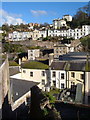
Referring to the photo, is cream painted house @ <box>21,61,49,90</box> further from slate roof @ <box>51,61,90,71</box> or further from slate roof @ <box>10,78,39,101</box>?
slate roof @ <box>10,78,39,101</box>

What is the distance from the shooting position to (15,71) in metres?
11.9

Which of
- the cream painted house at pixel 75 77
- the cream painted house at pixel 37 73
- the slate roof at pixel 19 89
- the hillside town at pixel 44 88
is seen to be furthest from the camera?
the cream painted house at pixel 37 73

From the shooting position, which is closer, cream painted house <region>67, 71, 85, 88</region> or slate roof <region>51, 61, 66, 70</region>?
cream painted house <region>67, 71, 85, 88</region>

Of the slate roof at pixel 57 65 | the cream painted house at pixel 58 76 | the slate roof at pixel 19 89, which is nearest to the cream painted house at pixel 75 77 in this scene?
the cream painted house at pixel 58 76

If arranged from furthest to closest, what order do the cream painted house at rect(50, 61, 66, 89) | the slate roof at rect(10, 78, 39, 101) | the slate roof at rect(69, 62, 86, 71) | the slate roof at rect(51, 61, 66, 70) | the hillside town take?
the slate roof at rect(51, 61, 66, 70), the cream painted house at rect(50, 61, 66, 89), the slate roof at rect(69, 62, 86, 71), the slate roof at rect(10, 78, 39, 101), the hillside town

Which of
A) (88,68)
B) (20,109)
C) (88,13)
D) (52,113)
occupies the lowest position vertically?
(20,109)

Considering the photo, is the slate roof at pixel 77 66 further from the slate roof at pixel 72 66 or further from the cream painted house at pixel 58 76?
the cream painted house at pixel 58 76

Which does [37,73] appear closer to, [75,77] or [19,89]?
[75,77]

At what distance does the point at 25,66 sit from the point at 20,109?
5.53 meters

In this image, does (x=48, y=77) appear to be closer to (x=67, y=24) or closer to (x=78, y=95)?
(x=78, y=95)

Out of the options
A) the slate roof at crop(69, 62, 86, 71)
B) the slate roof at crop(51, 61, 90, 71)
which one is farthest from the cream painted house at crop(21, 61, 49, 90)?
the slate roof at crop(69, 62, 86, 71)

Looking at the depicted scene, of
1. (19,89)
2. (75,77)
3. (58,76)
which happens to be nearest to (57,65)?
(58,76)

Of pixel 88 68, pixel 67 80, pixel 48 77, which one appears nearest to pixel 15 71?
pixel 48 77

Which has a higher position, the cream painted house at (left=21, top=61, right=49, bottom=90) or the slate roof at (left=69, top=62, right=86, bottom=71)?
the slate roof at (left=69, top=62, right=86, bottom=71)
